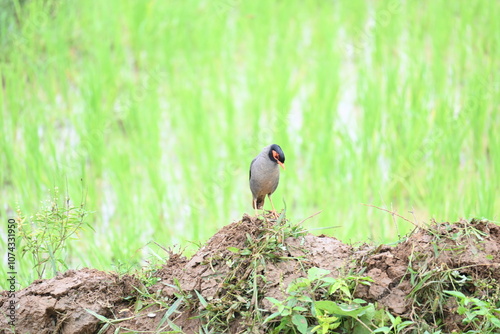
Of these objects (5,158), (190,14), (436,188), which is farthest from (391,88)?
(5,158)

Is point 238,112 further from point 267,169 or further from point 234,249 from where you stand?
point 234,249

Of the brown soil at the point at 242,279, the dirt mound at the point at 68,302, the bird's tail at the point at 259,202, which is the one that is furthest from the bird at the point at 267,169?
the dirt mound at the point at 68,302

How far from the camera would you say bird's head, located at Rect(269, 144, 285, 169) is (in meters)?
3.77

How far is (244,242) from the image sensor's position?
307cm

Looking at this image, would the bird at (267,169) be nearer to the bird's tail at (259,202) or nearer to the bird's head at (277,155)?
A: the bird's head at (277,155)

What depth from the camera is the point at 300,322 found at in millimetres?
A: 2660

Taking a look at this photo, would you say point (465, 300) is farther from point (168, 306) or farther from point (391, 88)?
point (391, 88)

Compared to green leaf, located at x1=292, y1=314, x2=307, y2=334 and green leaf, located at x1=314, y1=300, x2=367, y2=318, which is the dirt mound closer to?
green leaf, located at x1=292, y1=314, x2=307, y2=334

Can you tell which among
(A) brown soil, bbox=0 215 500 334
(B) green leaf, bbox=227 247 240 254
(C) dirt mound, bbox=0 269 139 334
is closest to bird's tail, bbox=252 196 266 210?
(A) brown soil, bbox=0 215 500 334

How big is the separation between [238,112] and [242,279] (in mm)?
4212

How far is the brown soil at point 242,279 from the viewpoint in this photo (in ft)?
9.29

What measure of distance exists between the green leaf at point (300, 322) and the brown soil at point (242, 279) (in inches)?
6.0

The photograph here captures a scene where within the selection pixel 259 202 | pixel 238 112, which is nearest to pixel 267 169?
pixel 259 202

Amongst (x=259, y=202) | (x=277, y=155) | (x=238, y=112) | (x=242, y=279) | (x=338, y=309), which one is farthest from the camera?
(x=238, y=112)
